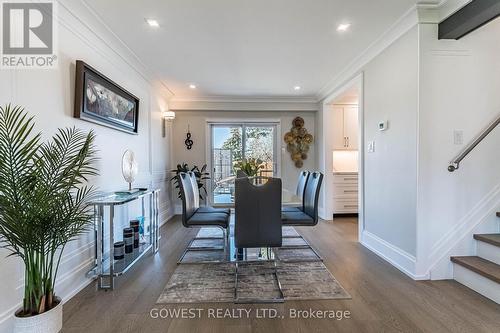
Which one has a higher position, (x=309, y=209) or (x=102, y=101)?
(x=102, y=101)

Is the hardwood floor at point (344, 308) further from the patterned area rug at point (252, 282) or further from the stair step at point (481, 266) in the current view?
the stair step at point (481, 266)

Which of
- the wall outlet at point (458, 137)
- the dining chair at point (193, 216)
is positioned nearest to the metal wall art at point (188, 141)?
the dining chair at point (193, 216)

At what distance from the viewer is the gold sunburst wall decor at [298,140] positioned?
5770 millimetres

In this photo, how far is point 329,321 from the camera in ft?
6.15

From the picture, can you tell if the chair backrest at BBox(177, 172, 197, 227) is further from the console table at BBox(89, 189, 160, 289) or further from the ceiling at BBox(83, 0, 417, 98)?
the ceiling at BBox(83, 0, 417, 98)

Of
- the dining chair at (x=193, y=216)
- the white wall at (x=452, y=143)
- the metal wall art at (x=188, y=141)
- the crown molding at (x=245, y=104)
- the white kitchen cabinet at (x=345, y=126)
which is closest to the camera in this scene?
the white wall at (x=452, y=143)

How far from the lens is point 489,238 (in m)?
2.43

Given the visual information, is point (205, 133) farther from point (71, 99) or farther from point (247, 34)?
point (71, 99)

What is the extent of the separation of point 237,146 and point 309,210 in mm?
3105

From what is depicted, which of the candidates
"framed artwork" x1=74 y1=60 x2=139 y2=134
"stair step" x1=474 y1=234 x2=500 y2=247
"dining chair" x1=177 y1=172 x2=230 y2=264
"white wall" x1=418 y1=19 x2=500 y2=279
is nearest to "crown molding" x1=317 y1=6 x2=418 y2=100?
"white wall" x1=418 y1=19 x2=500 y2=279

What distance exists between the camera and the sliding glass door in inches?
232

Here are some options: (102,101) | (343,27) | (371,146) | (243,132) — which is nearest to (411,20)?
(343,27)

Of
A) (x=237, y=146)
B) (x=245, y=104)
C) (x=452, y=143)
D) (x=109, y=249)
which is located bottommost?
(x=109, y=249)

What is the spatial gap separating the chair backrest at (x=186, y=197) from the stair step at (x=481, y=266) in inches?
104
